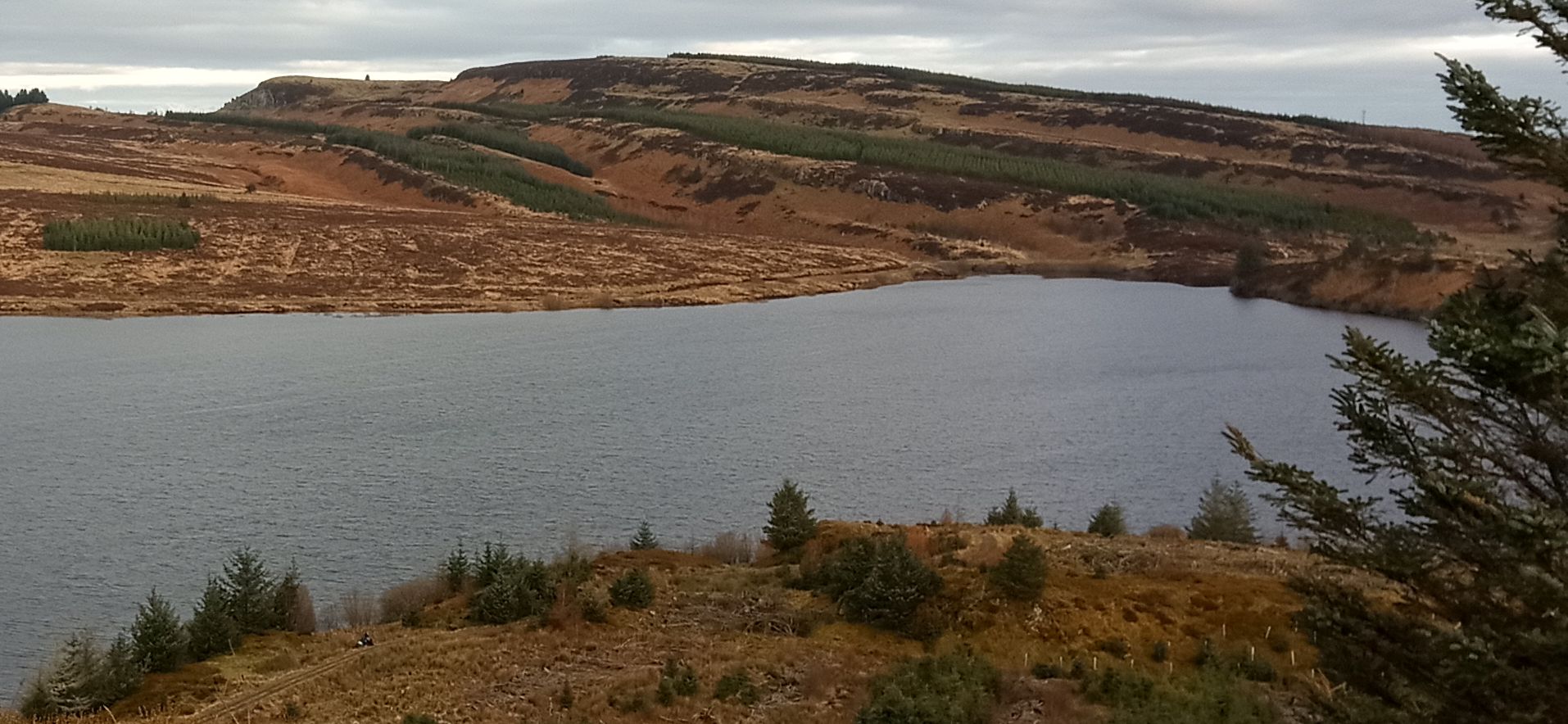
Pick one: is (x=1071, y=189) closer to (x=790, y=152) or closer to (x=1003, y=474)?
(x=790, y=152)

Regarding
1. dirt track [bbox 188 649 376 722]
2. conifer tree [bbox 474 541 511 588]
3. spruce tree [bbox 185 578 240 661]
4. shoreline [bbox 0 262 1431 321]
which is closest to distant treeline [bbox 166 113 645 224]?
shoreline [bbox 0 262 1431 321]

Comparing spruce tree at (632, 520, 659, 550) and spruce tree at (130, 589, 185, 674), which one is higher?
spruce tree at (130, 589, 185, 674)

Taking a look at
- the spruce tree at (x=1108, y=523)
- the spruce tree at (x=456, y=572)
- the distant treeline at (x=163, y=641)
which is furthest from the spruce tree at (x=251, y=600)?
the spruce tree at (x=1108, y=523)

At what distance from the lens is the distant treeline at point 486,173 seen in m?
107

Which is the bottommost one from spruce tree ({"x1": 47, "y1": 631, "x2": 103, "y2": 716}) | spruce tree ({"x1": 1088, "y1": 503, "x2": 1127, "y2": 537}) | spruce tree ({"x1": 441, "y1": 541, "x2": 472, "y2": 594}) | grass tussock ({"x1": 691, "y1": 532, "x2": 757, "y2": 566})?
grass tussock ({"x1": 691, "y1": 532, "x2": 757, "y2": 566})

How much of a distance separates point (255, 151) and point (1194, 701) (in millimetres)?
129482

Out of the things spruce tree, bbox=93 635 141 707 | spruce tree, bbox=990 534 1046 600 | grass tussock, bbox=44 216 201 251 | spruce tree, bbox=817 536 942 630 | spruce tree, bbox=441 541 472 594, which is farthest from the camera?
grass tussock, bbox=44 216 201 251

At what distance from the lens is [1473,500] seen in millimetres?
8602

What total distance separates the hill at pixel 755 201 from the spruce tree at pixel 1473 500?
2530 inches

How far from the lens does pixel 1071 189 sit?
116562 mm

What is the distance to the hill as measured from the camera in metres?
73.9

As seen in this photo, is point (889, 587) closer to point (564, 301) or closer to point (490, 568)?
point (490, 568)

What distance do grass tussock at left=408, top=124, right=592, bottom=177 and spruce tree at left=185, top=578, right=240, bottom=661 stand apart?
370 feet

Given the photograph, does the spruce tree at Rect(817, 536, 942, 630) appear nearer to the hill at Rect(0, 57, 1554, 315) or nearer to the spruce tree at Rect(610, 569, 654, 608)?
the spruce tree at Rect(610, 569, 654, 608)
